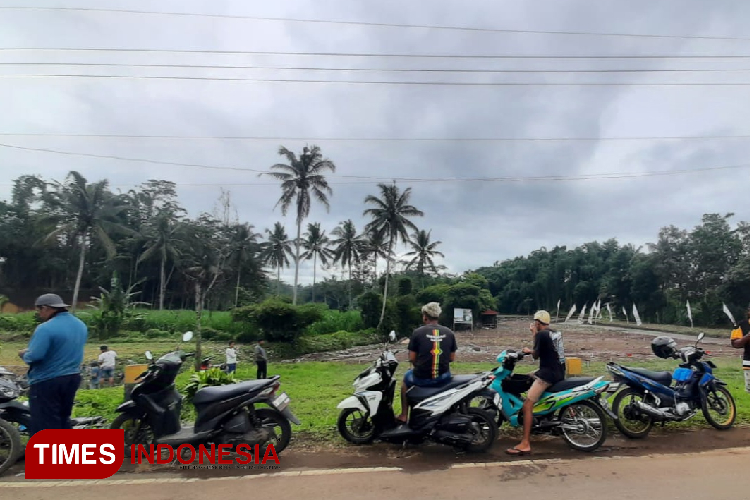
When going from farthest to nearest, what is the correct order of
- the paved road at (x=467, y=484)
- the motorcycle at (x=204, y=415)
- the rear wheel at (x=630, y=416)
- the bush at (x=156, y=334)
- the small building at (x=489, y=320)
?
the small building at (x=489, y=320) → the bush at (x=156, y=334) → the rear wheel at (x=630, y=416) → the motorcycle at (x=204, y=415) → the paved road at (x=467, y=484)

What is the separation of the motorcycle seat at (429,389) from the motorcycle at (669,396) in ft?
6.43

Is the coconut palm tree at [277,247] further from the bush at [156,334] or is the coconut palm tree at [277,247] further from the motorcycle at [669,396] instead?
the motorcycle at [669,396]

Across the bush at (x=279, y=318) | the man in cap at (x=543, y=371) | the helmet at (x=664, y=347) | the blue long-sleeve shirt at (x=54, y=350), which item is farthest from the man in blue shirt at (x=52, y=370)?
the bush at (x=279, y=318)

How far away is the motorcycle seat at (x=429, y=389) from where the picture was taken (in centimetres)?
505

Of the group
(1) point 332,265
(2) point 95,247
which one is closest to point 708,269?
(1) point 332,265

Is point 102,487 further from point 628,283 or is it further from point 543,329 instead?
point 628,283

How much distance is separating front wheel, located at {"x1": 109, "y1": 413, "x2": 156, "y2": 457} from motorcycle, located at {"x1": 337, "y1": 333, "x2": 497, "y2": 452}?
80.7 inches

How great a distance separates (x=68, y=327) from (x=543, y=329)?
4.87 metres

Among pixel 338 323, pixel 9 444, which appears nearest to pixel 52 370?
pixel 9 444

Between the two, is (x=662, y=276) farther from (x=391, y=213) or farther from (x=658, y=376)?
(x=658, y=376)

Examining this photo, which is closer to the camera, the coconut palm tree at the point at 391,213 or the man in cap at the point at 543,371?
the man in cap at the point at 543,371

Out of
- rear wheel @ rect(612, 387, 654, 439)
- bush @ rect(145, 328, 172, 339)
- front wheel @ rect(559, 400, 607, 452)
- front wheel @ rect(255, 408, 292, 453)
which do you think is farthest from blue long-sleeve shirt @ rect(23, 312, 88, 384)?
bush @ rect(145, 328, 172, 339)

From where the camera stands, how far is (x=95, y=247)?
169ft

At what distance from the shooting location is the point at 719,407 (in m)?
5.89
